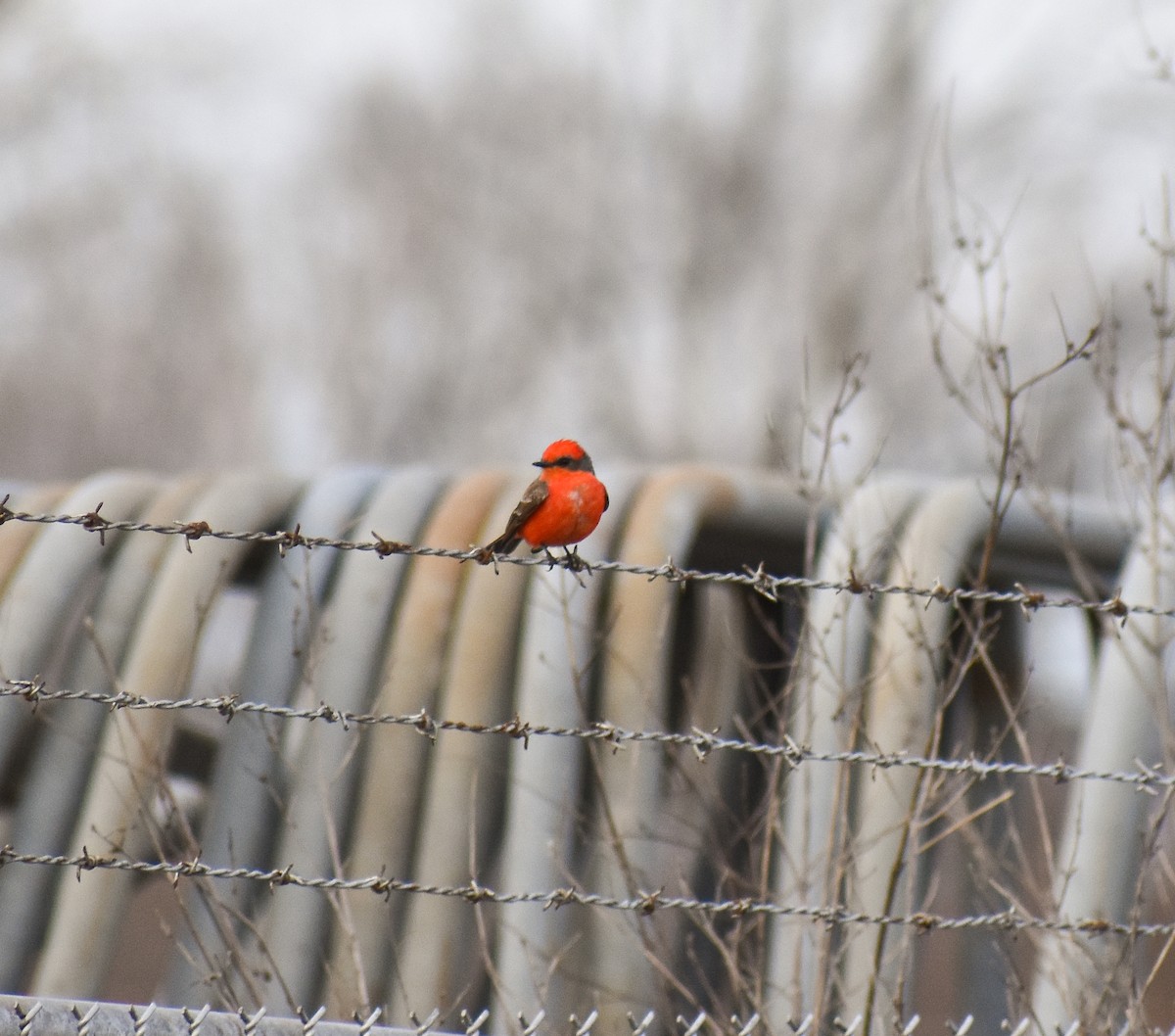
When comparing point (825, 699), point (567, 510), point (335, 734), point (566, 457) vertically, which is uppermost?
point (566, 457)

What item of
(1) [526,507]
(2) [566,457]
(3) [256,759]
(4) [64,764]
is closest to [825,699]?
(2) [566,457]

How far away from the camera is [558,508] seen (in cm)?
458

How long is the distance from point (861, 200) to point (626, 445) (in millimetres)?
5870

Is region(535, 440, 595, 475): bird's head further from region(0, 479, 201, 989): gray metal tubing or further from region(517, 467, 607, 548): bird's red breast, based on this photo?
region(0, 479, 201, 989): gray metal tubing

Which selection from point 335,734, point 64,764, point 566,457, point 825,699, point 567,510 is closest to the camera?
point 567,510

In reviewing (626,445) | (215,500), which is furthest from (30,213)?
(215,500)

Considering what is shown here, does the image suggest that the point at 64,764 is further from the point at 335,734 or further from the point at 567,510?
the point at 567,510

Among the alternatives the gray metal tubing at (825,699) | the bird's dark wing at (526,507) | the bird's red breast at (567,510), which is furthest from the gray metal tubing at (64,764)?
the gray metal tubing at (825,699)

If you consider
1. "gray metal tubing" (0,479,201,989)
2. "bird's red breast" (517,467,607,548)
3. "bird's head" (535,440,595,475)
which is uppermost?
"bird's head" (535,440,595,475)

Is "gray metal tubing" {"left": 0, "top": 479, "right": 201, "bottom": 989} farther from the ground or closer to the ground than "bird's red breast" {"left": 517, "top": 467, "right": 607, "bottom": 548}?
closer to the ground

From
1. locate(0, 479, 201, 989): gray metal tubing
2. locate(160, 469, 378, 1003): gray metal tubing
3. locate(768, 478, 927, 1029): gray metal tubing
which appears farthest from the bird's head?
locate(0, 479, 201, 989): gray metal tubing

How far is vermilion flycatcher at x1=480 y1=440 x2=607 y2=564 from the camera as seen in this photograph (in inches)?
180

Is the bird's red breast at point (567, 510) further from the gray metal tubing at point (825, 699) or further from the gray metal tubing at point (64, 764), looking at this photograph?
the gray metal tubing at point (64, 764)

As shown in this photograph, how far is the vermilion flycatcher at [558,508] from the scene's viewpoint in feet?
15.0
